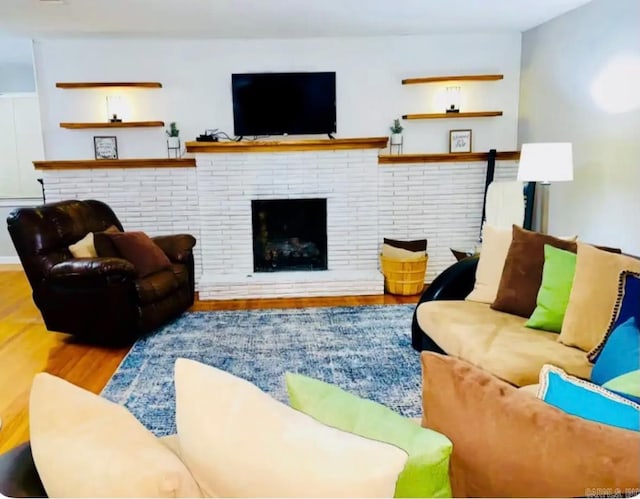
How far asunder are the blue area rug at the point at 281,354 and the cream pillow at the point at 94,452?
5.03ft

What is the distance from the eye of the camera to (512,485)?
2.72ft

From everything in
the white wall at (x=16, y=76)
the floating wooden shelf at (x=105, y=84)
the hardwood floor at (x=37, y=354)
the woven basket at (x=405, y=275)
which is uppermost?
Answer: the white wall at (x=16, y=76)

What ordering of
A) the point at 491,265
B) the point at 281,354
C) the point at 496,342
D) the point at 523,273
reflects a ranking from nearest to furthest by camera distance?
the point at 496,342 → the point at 523,273 → the point at 491,265 → the point at 281,354

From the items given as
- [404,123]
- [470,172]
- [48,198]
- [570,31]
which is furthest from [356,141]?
[48,198]

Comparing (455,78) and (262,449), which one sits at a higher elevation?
(455,78)

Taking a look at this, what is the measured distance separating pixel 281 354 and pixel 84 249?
162cm

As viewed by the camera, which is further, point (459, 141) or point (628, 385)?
point (459, 141)

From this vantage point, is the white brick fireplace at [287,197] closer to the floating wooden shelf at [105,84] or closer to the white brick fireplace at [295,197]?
the white brick fireplace at [295,197]

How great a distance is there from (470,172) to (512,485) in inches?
185

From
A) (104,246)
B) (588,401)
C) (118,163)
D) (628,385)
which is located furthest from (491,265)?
(118,163)

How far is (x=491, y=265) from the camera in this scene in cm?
296

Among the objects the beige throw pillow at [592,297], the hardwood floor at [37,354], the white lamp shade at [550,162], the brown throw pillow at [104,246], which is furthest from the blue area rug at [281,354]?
the white lamp shade at [550,162]

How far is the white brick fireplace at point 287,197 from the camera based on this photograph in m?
5.01

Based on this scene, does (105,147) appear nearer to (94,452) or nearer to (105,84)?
(105,84)
